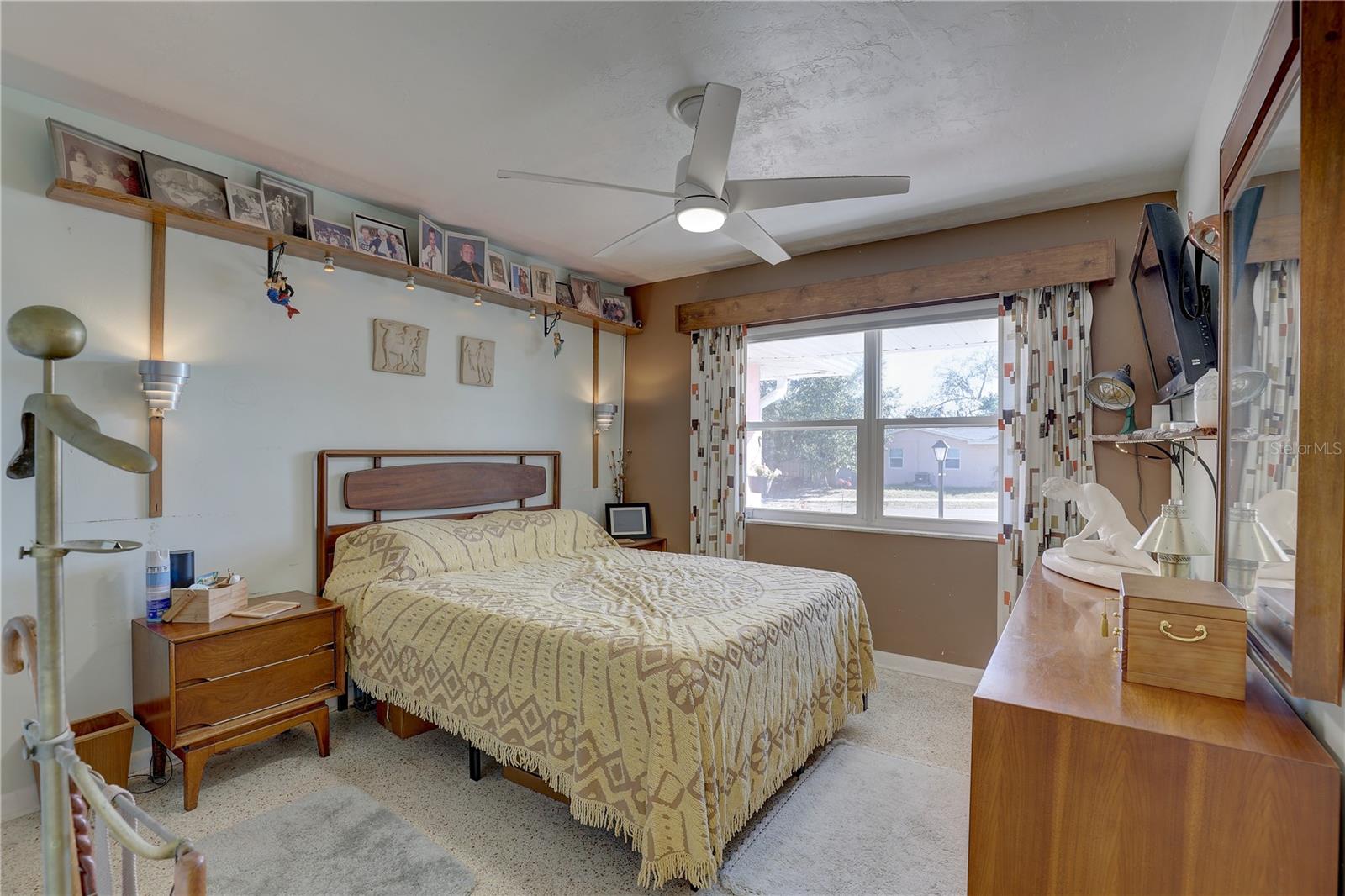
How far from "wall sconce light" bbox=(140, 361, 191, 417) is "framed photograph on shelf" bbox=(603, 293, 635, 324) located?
8.81 feet

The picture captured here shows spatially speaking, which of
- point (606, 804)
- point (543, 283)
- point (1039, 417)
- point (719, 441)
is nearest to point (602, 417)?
point (719, 441)

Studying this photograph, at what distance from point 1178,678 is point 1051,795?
361 millimetres

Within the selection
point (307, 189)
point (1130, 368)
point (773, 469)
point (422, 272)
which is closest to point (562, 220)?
point (422, 272)

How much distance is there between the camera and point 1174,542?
4.82 ft

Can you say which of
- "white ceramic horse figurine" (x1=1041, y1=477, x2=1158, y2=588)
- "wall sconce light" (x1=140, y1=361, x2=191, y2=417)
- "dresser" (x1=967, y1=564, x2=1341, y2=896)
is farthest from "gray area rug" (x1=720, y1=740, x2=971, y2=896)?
"wall sconce light" (x1=140, y1=361, x2=191, y2=417)

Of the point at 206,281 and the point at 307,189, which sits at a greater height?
the point at 307,189

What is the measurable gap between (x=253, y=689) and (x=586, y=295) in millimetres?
3107

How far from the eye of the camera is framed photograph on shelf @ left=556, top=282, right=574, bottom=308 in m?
4.25

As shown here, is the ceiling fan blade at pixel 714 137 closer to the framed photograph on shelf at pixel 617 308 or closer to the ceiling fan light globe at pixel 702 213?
the ceiling fan light globe at pixel 702 213

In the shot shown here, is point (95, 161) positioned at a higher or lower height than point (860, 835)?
higher

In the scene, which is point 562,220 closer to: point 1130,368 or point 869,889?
point 1130,368

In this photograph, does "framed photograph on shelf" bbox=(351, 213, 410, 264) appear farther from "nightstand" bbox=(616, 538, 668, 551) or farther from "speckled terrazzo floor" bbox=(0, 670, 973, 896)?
"speckled terrazzo floor" bbox=(0, 670, 973, 896)

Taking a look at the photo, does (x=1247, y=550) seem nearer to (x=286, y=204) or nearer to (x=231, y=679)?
(x=231, y=679)

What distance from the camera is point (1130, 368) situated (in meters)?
3.09
